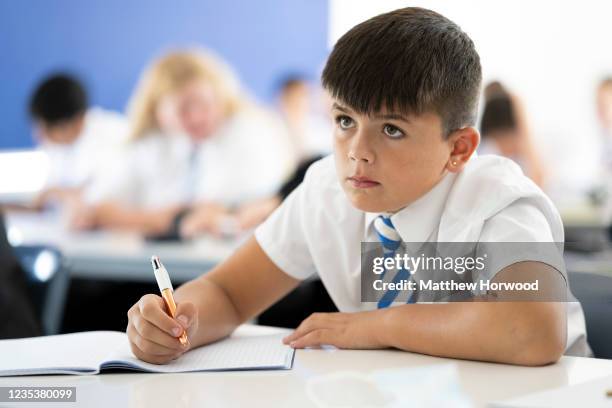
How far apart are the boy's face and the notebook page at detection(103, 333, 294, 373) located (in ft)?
0.80

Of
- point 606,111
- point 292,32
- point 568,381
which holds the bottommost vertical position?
point 568,381

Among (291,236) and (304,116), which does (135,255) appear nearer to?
(291,236)

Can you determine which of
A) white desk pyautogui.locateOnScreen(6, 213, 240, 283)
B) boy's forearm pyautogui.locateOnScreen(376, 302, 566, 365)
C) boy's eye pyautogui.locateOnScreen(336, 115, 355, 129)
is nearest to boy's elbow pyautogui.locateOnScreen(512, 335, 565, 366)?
boy's forearm pyautogui.locateOnScreen(376, 302, 566, 365)

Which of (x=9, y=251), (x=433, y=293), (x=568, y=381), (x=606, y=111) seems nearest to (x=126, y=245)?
(x=9, y=251)

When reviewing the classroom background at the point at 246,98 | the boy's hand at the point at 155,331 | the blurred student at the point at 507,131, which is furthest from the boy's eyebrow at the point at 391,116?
the blurred student at the point at 507,131

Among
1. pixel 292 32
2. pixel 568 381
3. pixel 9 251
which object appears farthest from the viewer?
pixel 292 32

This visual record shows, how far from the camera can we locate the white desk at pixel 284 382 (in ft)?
2.93

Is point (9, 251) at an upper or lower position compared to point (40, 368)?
upper

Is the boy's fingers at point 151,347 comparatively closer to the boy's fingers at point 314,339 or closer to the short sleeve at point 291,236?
the boy's fingers at point 314,339

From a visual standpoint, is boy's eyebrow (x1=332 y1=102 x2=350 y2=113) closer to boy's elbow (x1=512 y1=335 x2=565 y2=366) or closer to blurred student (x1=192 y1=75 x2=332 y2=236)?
boy's elbow (x1=512 y1=335 x2=565 y2=366)

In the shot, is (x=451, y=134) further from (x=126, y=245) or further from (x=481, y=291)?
(x=126, y=245)

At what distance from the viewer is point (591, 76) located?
197 inches

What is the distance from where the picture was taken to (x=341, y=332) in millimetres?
1157

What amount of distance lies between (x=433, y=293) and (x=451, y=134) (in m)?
0.25
